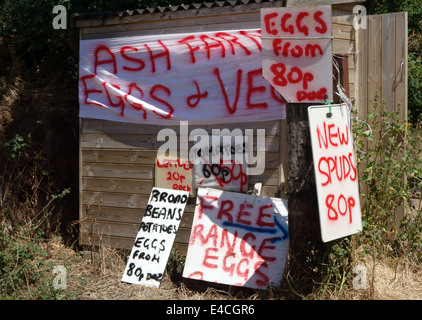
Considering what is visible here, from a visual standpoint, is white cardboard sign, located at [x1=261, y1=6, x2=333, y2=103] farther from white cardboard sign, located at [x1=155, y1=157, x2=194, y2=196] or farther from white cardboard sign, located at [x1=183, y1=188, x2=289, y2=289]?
white cardboard sign, located at [x1=155, y1=157, x2=194, y2=196]

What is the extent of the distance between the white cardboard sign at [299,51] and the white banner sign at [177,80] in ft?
2.90

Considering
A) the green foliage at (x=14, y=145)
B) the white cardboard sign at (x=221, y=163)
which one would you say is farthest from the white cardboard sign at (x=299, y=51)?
the green foliage at (x=14, y=145)

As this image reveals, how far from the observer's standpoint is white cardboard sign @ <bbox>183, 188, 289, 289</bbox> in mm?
6121

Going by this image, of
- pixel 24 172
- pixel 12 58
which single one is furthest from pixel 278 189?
pixel 12 58

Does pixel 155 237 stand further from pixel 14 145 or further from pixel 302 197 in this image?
pixel 14 145

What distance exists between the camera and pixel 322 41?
5395mm

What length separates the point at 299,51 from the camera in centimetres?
547

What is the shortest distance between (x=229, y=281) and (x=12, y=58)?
5.32m

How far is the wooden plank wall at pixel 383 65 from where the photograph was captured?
6895mm

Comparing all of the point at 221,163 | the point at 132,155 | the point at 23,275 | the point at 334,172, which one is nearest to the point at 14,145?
the point at 132,155

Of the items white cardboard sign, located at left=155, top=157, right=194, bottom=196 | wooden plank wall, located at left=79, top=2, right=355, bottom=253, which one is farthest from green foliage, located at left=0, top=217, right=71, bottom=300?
white cardboard sign, located at left=155, top=157, right=194, bottom=196

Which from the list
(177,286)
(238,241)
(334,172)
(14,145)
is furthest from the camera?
(14,145)

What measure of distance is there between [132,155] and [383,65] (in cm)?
329

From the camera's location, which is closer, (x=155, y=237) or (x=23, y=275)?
(x=23, y=275)
